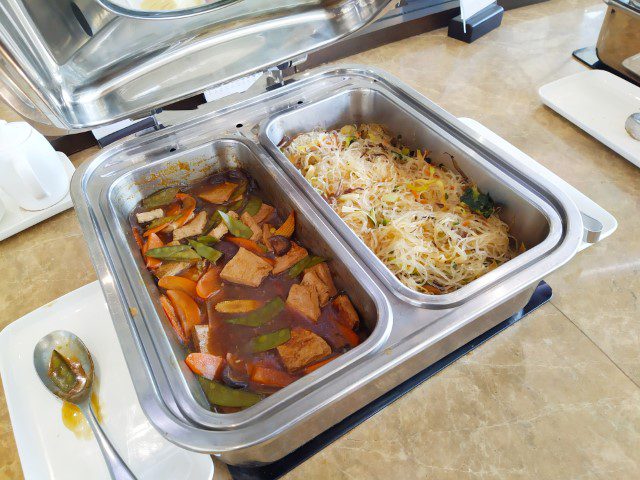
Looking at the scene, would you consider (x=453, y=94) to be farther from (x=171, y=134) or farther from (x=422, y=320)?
(x=422, y=320)

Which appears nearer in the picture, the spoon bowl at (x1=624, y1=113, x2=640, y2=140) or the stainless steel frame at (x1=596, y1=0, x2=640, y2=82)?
the spoon bowl at (x1=624, y1=113, x2=640, y2=140)

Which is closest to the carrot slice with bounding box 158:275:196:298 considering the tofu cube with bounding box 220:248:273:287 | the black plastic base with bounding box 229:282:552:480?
the tofu cube with bounding box 220:248:273:287

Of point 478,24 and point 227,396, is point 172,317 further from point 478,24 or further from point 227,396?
point 478,24

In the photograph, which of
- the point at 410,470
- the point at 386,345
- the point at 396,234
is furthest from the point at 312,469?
the point at 396,234

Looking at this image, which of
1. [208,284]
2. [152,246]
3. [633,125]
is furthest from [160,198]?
[633,125]

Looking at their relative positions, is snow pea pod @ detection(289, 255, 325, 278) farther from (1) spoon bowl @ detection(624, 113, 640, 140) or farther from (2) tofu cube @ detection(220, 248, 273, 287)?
(1) spoon bowl @ detection(624, 113, 640, 140)

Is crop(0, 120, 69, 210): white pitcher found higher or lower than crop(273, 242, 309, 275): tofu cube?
higher

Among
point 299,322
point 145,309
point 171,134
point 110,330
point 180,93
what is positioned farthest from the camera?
point 171,134
